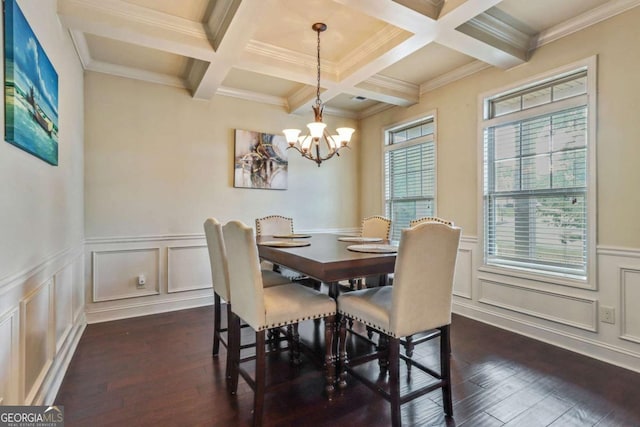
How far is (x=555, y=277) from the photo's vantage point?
275 cm

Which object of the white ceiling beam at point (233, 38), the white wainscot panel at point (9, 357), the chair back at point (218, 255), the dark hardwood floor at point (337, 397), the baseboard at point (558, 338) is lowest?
the dark hardwood floor at point (337, 397)

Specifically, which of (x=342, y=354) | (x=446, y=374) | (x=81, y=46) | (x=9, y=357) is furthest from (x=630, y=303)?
(x=81, y=46)

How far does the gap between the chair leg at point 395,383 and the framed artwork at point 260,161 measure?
2996 millimetres

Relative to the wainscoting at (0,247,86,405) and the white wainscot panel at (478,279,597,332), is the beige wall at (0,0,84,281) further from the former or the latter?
the white wainscot panel at (478,279,597,332)

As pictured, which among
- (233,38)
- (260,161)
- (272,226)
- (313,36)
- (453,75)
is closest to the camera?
(233,38)

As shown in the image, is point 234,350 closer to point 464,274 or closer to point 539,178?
point 464,274

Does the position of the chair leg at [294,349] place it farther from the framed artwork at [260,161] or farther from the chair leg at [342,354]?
the framed artwork at [260,161]

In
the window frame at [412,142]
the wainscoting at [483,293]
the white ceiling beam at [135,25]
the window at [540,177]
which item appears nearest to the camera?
the white ceiling beam at [135,25]

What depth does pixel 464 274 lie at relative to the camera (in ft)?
11.5

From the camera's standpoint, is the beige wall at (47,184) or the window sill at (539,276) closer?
the beige wall at (47,184)

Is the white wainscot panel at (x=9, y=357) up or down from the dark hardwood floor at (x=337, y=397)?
up

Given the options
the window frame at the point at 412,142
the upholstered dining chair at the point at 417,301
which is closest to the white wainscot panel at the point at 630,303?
the upholstered dining chair at the point at 417,301

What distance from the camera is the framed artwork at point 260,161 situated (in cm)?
405

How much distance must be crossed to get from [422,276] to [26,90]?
83.5 inches
